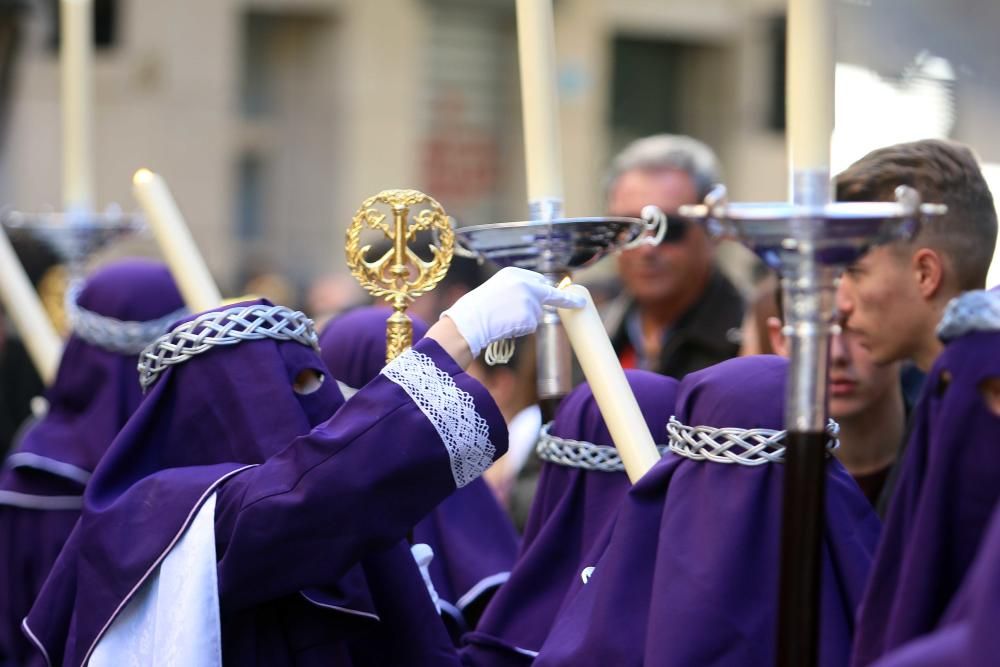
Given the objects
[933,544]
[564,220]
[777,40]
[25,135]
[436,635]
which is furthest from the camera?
[777,40]

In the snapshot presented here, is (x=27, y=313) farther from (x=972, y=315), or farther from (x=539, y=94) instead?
(x=972, y=315)

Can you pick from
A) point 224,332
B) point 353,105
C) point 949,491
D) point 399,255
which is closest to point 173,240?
point 224,332

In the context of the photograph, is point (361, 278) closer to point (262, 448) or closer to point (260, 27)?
point (262, 448)

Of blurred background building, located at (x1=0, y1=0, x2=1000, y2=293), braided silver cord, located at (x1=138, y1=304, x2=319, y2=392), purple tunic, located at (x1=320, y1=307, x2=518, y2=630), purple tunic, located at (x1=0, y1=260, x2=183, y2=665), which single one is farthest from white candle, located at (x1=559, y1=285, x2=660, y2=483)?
blurred background building, located at (x1=0, y1=0, x2=1000, y2=293)

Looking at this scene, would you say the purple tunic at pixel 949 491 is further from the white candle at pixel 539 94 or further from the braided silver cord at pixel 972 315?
the white candle at pixel 539 94

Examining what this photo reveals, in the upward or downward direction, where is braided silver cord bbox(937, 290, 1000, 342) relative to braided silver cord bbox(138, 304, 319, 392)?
upward

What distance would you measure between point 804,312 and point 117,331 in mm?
2336

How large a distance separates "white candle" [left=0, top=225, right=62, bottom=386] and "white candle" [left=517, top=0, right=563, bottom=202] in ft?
6.16

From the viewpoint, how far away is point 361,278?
272 centimetres

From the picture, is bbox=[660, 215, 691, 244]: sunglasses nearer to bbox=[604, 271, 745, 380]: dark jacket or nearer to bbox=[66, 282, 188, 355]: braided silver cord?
bbox=[604, 271, 745, 380]: dark jacket

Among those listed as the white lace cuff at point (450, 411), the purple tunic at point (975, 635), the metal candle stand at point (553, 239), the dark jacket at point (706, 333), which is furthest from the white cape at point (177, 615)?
the dark jacket at point (706, 333)

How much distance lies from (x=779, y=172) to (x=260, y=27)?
5.32m

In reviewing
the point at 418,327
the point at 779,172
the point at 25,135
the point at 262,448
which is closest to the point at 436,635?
the point at 262,448

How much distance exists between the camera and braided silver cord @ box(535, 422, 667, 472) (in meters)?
2.88
